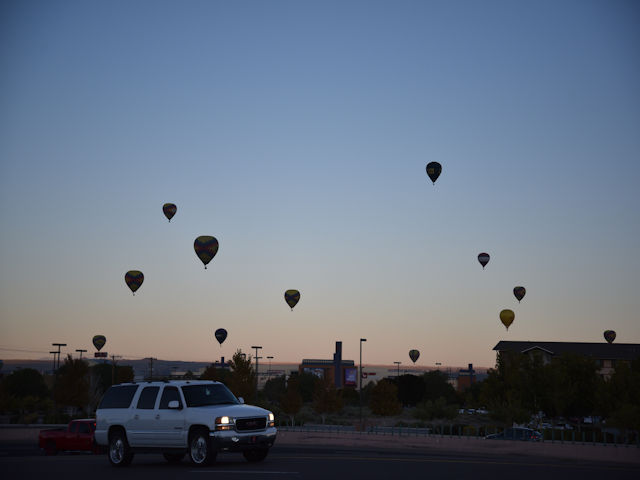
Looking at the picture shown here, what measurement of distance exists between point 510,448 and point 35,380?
143 meters

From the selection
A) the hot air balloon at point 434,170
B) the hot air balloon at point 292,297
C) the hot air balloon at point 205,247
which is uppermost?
the hot air balloon at point 434,170

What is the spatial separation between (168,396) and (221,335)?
92387 millimetres

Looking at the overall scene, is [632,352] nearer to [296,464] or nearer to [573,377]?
[573,377]

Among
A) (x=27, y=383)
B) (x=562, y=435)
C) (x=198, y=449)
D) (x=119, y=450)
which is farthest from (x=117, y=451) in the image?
(x=27, y=383)

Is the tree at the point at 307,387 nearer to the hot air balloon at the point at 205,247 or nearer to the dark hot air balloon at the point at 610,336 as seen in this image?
the dark hot air balloon at the point at 610,336

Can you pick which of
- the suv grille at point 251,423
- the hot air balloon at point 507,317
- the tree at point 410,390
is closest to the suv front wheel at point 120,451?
the suv grille at point 251,423

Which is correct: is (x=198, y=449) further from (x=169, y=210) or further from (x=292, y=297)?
(x=292, y=297)

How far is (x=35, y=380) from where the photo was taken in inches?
6112

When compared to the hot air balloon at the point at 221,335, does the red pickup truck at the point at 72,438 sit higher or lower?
lower

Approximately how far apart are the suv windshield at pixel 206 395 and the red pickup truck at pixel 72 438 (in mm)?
13078

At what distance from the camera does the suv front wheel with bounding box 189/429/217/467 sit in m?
17.1

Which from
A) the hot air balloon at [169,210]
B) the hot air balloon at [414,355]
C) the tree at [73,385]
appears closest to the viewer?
the hot air balloon at [169,210]

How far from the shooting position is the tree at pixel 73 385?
295 ft

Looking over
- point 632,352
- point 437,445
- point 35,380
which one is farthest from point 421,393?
point 437,445
